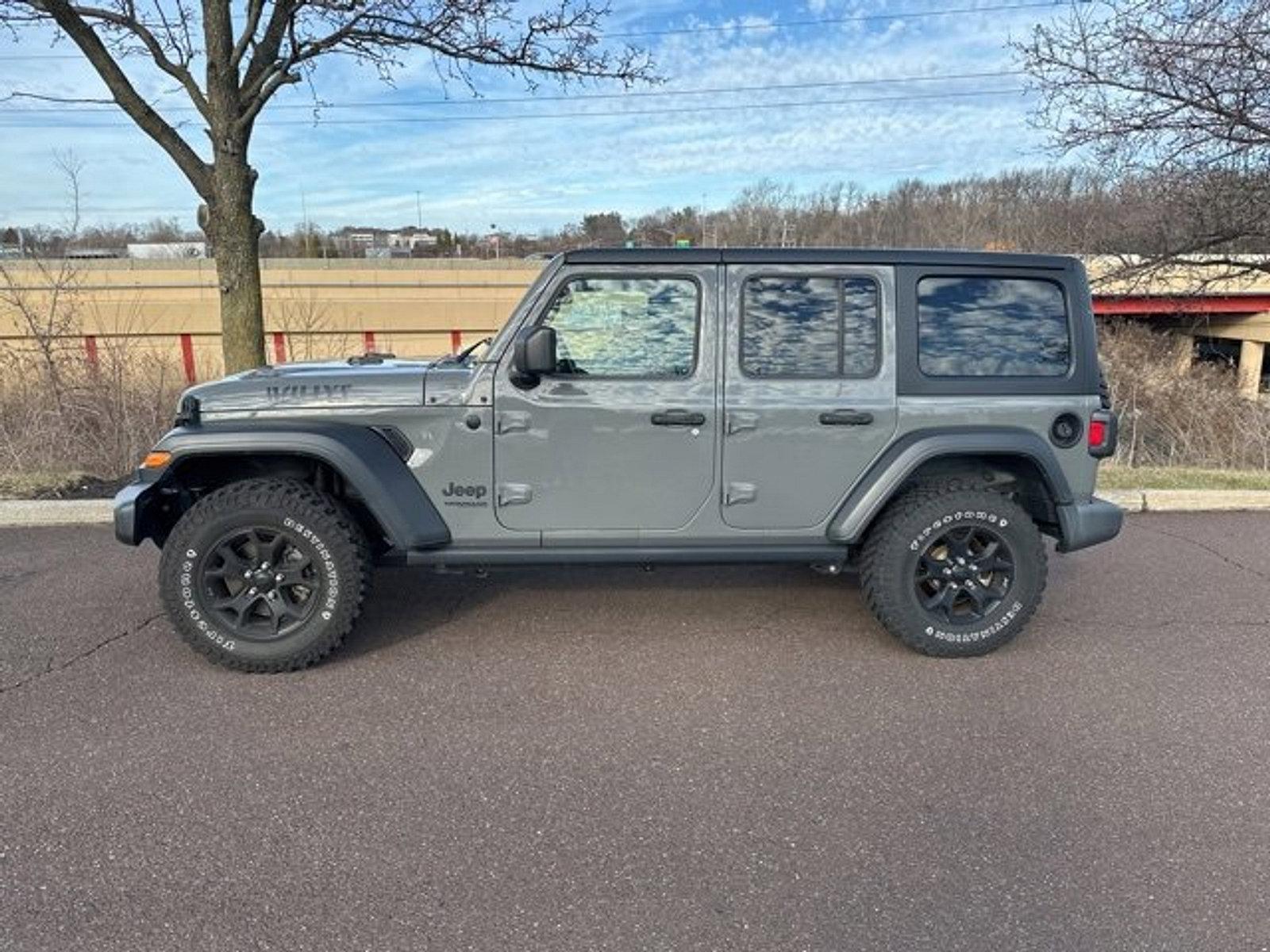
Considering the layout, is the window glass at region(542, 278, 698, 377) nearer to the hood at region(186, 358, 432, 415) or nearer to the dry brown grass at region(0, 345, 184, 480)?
the hood at region(186, 358, 432, 415)

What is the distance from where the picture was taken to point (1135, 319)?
80.7ft

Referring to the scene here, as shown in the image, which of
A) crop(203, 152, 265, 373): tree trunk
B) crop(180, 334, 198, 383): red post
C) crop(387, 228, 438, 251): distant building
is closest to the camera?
crop(203, 152, 265, 373): tree trunk

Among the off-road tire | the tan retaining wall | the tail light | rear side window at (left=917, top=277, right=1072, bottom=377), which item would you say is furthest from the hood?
the tan retaining wall

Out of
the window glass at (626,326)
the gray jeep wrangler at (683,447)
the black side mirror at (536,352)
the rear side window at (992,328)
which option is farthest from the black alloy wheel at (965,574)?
the black side mirror at (536,352)

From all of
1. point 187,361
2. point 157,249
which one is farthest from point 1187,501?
point 157,249

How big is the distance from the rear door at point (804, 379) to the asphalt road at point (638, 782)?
92 cm

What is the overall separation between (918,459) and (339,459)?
2.69 meters

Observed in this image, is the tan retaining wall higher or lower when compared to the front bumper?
higher

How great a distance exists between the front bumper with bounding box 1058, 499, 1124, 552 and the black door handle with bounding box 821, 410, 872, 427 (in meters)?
1.12

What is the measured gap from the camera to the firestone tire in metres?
3.59

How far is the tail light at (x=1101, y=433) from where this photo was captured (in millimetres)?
3863

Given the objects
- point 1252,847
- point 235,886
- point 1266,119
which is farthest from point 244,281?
point 1266,119

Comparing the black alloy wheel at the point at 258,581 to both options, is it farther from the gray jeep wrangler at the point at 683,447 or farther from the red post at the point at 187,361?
the red post at the point at 187,361

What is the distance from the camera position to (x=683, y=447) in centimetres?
373
